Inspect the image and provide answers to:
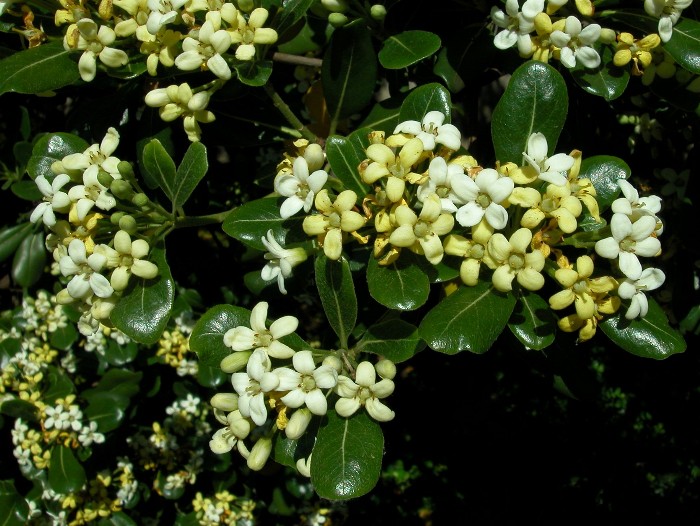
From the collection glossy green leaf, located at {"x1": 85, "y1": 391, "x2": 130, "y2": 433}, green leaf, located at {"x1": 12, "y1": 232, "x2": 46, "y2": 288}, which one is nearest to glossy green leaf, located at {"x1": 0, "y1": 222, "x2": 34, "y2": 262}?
green leaf, located at {"x1": 12, "y1": 232, "x2": 46, "y2": 288}

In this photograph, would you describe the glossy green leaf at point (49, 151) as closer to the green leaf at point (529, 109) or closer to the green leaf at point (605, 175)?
the green leaf at point (529, 109)

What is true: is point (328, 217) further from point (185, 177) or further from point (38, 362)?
point (38, 362)

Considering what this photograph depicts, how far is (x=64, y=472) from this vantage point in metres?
3.13

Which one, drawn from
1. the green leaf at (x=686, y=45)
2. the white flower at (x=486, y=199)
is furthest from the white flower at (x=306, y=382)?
the green leaf at (x=686, y=45)

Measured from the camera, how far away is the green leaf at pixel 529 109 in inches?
72.8

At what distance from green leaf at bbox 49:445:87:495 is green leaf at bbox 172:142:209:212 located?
179 cm

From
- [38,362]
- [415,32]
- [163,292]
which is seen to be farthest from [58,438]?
[415,32]

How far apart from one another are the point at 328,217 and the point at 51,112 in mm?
2734

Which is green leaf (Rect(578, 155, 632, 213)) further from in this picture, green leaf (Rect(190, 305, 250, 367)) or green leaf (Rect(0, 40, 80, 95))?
green leaf (Rect(0, 40, 80, 95))

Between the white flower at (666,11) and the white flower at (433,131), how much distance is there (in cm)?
69

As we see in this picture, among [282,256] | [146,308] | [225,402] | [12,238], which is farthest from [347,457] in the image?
[12,238]

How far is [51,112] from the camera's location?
12.4ft

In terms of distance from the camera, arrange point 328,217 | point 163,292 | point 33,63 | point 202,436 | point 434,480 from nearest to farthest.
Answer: point 328,217 → point 163,292 → point 33,63 → point 202,436 → point 434,480

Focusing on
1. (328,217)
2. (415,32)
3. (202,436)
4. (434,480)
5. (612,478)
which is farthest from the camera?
(434,480)
